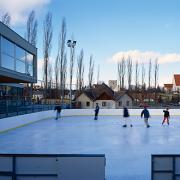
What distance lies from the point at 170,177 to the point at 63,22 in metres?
33.3

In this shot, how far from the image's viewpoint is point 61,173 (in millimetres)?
4215

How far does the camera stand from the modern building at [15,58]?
15688 mm

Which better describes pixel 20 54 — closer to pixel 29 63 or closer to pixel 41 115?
pixel 29 63

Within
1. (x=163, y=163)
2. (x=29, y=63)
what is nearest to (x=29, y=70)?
(x=29, y=63)

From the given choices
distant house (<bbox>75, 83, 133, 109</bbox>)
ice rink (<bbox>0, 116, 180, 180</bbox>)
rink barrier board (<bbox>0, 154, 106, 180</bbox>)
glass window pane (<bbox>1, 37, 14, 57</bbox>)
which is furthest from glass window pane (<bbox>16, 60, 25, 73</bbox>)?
distant house (<bbox>75, 83, 133, 109</bbox>)

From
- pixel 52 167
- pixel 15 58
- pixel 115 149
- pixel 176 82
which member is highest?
pixel 176 82

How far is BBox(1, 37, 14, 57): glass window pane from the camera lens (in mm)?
15784

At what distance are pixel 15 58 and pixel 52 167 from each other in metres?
14.5

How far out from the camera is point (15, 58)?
58.9ft

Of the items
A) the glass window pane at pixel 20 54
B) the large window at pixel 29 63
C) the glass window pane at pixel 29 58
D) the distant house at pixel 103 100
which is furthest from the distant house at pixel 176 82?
the glass window pane at pixel 20 54

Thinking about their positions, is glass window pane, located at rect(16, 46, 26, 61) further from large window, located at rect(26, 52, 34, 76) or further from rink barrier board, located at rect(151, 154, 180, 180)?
rink barrier board, located at rect(151, 154, 180, 180)

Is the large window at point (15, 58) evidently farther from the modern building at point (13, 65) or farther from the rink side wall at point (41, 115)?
the rink side wall at point (41, 115)

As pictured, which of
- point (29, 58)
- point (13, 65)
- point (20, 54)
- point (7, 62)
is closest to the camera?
point (7, 62)

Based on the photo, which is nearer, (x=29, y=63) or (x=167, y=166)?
(x=167, y=166)
